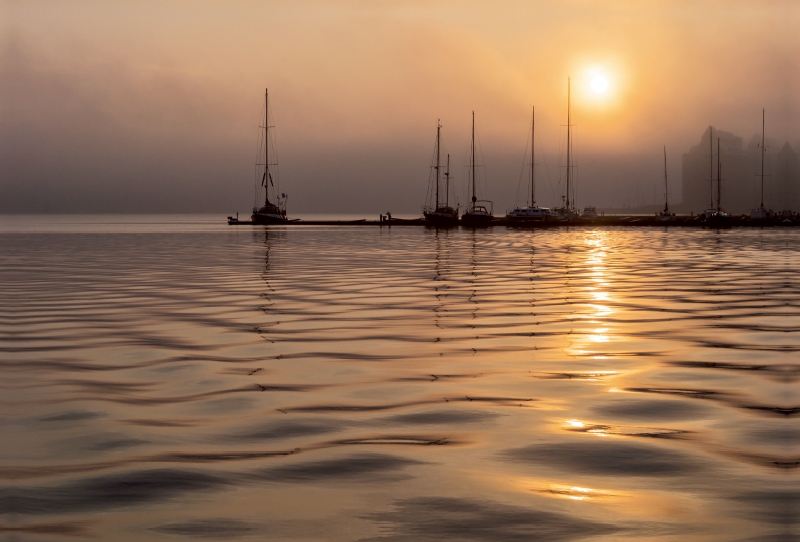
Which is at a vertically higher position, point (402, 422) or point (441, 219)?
point (441, 219)

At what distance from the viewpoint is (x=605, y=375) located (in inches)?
505

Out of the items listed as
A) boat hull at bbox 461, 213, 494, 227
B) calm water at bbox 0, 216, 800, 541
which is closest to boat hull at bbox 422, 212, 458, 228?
boat hull at bbox 461, 213, 494, 227

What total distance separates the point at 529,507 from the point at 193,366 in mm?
8029

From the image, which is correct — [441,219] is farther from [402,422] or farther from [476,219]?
[402,422]

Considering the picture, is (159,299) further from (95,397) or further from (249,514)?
(249,514)

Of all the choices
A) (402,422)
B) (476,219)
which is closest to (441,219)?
(476,219)

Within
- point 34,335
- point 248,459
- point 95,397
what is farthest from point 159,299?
point 248,459

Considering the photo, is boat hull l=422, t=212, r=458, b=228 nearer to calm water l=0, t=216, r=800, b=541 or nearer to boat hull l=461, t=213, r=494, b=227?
boat hull l=461, t=213, r=494, b=227

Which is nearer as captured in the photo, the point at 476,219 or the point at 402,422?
the point at 402,422

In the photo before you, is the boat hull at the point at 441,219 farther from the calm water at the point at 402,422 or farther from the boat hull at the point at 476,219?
the calm water at the point at 402,422

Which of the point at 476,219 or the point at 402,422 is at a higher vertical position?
the point at 476,219

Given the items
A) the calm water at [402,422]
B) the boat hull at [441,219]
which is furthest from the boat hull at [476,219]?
the calm water at [402,422]

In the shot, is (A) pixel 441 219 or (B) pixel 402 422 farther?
(A) pixel 441 219

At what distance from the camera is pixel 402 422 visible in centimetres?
1009
